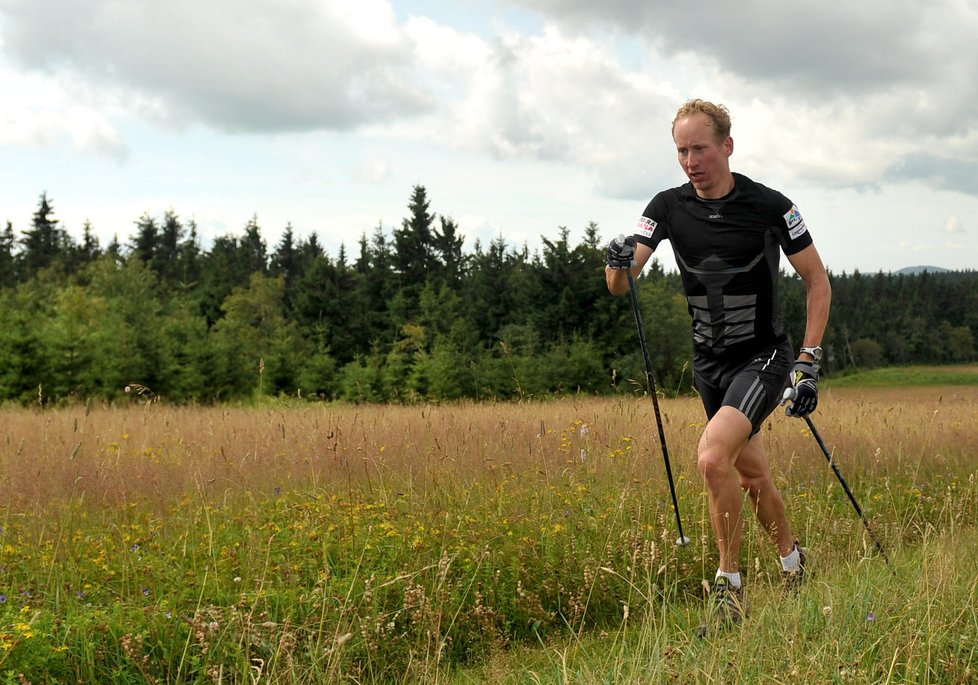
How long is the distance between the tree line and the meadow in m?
7.42

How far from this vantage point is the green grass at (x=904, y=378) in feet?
328

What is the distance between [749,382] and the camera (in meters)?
4.49

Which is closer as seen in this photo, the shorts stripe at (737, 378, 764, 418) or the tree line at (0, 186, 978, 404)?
the shorts stripe at (737, 378, 764, 418)

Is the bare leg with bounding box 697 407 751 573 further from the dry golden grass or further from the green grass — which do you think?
the green grass

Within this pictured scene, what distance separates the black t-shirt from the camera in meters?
4.60

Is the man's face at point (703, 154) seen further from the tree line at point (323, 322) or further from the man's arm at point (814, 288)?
the tree line at point (323, 322)

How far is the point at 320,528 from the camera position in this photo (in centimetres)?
471

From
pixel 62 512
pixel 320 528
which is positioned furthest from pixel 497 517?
pixel 62 512

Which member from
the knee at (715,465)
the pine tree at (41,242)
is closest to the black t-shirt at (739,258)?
the knee at (715,465)

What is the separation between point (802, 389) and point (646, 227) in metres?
1.28

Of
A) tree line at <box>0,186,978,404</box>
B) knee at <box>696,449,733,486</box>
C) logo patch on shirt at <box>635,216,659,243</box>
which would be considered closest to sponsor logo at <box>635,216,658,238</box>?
logo patch on shirt at <box>635,216,659,243</box>

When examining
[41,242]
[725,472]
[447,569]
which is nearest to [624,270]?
[725,472]

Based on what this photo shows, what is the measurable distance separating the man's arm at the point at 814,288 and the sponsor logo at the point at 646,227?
778 mm

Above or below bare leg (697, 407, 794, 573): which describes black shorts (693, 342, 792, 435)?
above
